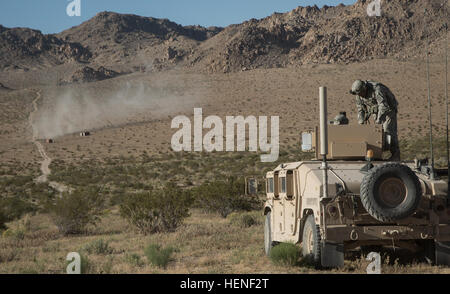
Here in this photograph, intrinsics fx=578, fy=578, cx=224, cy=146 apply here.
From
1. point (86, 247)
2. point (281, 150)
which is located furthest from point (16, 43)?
point (86, 247)

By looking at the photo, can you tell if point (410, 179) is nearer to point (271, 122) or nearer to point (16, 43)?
point (271, 122)

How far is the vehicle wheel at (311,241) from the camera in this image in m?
8.70

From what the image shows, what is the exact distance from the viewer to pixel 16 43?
180m

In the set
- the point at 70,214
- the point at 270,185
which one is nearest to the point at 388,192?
the point at 270,185

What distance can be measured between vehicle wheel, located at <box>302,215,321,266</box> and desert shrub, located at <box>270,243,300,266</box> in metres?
0.15

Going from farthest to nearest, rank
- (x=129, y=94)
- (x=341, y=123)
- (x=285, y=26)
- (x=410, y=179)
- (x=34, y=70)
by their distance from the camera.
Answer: (x=34, y=70) → (x=285, y=26) → (x=129, y=94) → (x=341, y=123) → (x=410, y=179)

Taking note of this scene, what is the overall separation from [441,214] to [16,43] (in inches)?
7355

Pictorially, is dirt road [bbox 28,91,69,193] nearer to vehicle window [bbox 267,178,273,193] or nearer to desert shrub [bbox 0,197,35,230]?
desert shrub [bbox 0,197,35,230]

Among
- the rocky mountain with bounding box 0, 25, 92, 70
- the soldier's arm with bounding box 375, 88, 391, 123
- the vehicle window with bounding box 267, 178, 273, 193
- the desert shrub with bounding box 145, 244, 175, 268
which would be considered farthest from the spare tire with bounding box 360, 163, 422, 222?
the rocky mountain with bounding box 0, 25, 92, 70

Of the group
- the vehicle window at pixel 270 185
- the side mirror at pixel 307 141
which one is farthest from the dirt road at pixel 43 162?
the side mirror at pixel 307 141

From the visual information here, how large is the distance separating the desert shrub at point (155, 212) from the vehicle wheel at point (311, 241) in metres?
8.54

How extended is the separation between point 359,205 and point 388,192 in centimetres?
49

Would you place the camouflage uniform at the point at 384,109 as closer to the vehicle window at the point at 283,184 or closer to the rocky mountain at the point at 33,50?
the vehicle window at the point at 283,184
